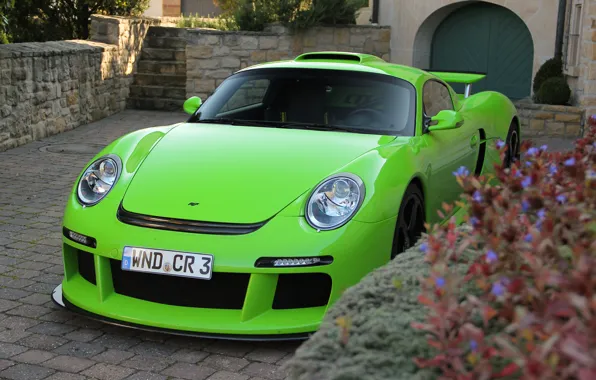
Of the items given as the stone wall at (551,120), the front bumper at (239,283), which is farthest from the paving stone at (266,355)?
the stone wall at (551,120)

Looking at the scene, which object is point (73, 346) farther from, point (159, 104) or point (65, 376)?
point (159, 104)

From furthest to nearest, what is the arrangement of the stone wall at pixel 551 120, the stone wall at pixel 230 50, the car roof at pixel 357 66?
the stone wall at pixel 230 50 < the stone wall at pixel 551 120 < the car roof at pixel 357 66

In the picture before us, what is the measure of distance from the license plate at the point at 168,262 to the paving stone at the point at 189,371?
41 centimetres

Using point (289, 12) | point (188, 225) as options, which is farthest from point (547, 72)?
point (188, 225)

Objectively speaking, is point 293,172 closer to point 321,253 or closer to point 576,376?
point 321,253

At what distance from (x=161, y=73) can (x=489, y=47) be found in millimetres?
5828

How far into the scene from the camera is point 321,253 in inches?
166

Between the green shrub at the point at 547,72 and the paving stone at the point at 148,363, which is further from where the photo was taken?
the green shrub at the point at 547,72

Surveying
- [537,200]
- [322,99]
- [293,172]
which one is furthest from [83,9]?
[537,200]

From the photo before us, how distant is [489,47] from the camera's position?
51.9ft

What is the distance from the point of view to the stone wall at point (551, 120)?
1230cm

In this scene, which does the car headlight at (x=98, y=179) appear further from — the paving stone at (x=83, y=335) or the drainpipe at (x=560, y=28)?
the drainpipe at (x=560, y=28)

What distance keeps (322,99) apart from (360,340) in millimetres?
3703

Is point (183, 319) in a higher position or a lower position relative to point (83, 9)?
lower
